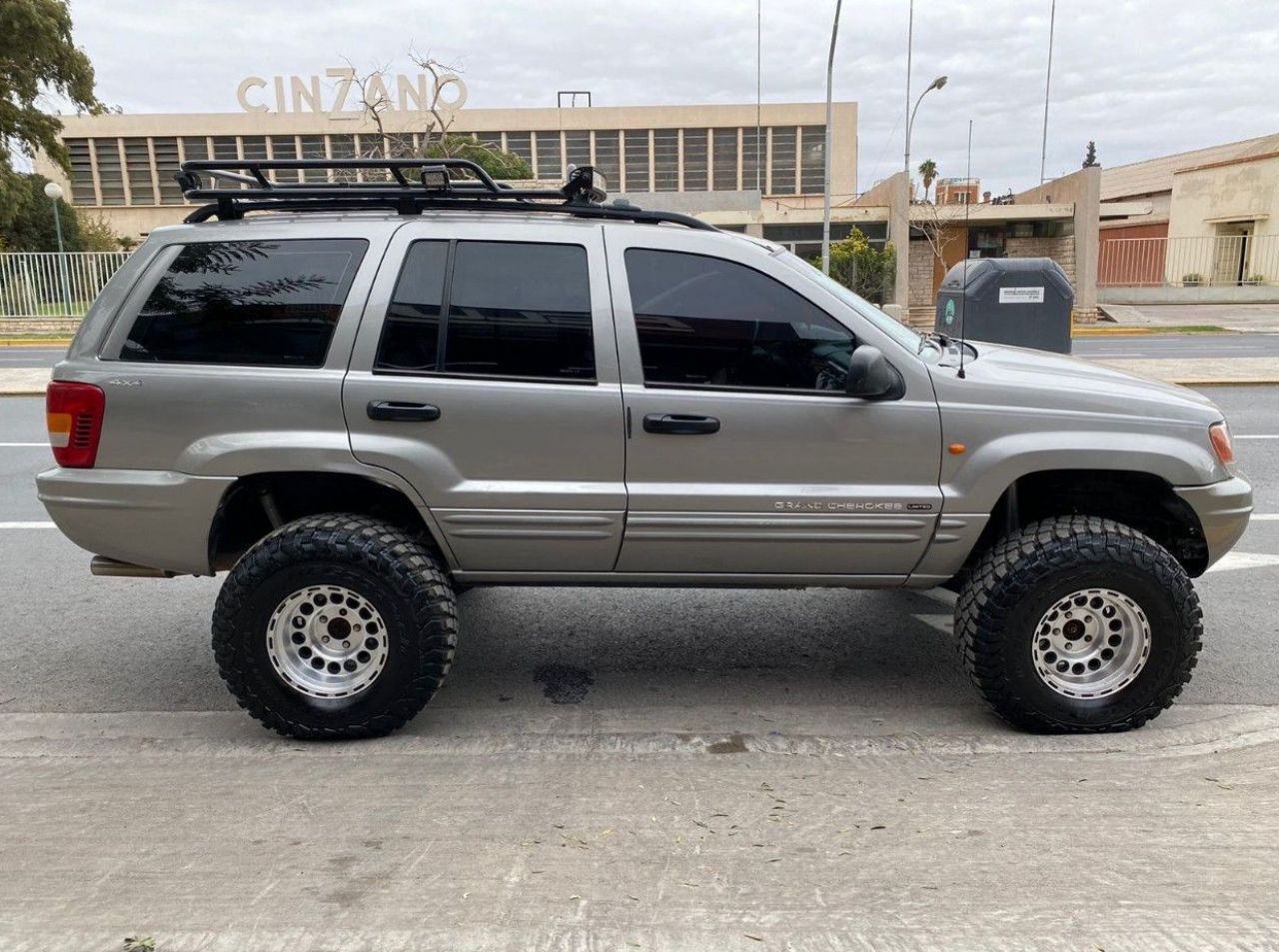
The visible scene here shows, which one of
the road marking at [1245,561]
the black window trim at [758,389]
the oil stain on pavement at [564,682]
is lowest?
the oil stain on pavement at [564,682]

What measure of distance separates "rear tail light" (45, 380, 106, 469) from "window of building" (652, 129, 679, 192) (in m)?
50.8

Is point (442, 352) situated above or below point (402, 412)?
above

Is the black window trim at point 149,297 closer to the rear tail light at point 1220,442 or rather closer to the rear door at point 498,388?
the rear door at point 498,388

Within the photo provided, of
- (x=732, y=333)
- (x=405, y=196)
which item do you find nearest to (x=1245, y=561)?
(x=732, y=333)

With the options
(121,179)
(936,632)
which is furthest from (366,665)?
(121,179)

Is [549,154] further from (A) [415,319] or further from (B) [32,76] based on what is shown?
(A) [415,319]

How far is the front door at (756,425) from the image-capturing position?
3623 millimetres

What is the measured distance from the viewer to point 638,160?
52.8m

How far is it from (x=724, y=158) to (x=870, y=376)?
5254 centimetres

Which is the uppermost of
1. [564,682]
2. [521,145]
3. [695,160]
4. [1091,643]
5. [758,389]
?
[521,145]

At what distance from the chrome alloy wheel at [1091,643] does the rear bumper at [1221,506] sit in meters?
0.47

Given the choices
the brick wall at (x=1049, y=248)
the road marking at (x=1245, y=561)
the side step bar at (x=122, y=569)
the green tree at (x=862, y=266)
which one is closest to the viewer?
the side step bar at (x=122, y=569)

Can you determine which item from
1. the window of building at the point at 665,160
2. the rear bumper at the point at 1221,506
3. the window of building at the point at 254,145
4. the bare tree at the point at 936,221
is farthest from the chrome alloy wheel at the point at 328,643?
the window of building at the point at 254,145

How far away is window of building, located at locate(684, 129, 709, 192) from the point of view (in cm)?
5269
